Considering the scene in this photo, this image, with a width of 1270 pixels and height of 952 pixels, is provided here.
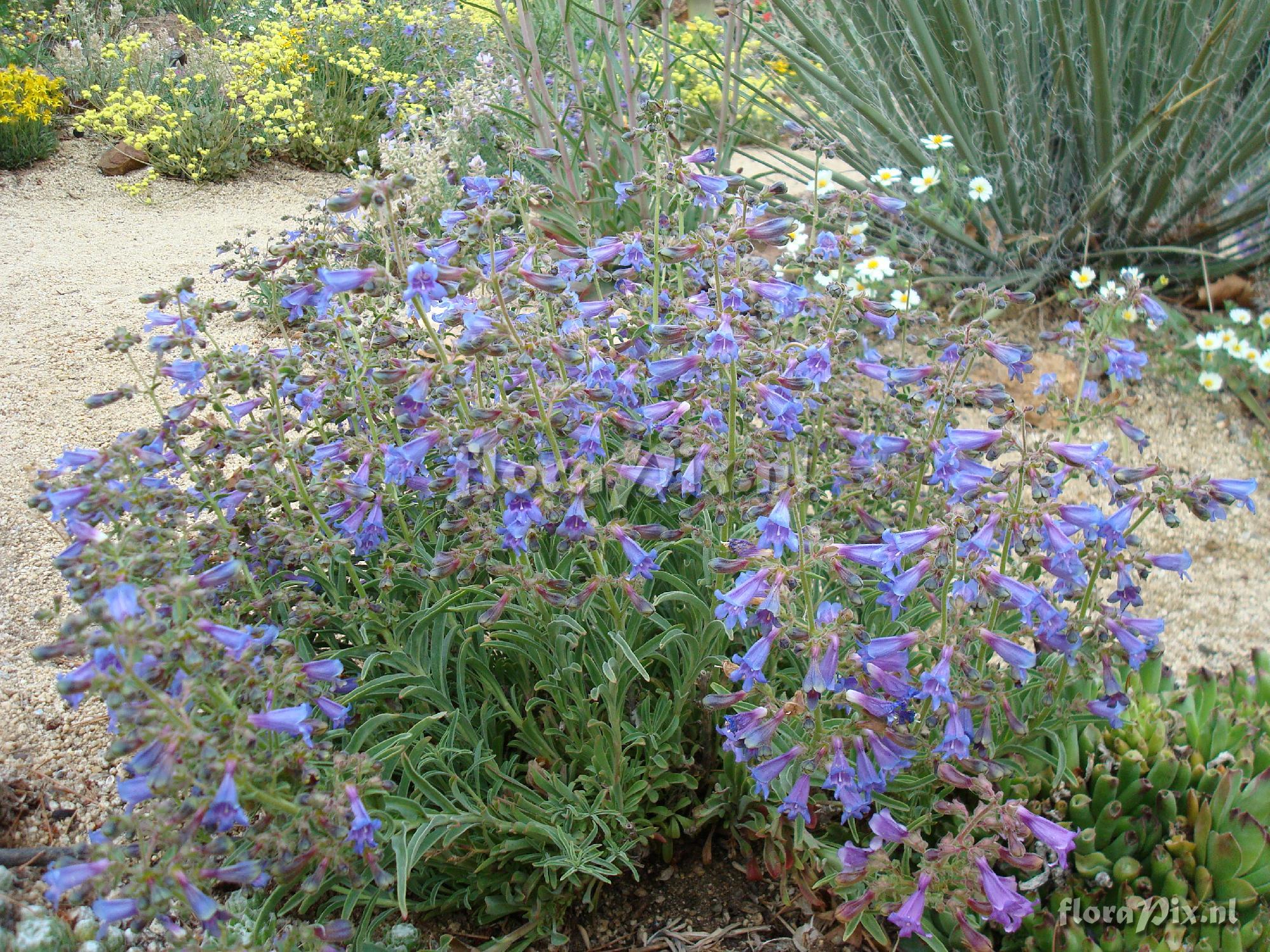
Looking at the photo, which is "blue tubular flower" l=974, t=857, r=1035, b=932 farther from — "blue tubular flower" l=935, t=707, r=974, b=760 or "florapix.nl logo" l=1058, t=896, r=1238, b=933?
"florapix.nl logo" l=1058, t=896, r=1238, b=933

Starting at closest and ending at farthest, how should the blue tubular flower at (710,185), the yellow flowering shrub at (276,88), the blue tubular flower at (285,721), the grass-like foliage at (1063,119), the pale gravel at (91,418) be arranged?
the blue tubular flower at (285,721), the blue tubular flower at (710,185), the pale gravel at (91,418), the grass-like foliage at (1063,119), the yellow flowering shrub at (276,88)

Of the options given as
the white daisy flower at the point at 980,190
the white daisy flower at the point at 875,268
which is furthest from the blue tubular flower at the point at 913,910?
the white daisy flower at the point at 980,190

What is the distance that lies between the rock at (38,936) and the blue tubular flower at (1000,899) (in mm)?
1928

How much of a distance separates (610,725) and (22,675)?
7.07 ft

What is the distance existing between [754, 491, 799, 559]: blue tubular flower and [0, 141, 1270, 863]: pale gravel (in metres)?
1.46

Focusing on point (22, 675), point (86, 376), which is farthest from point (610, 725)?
point (86, 376)

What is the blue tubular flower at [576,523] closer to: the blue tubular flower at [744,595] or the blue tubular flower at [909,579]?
the blue tubular flower at [744,595]

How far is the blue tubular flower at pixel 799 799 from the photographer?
1798 mm

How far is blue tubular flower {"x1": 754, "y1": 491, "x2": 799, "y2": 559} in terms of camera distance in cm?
168

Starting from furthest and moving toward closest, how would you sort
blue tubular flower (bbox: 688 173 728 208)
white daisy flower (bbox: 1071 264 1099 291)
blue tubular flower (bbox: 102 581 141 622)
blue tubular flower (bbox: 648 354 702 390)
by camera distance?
white daisy flower (bbox: 1071 264 1099 291) < blue tubular flower (bbox: 688 173 728 208) < blue tubular flower (bbox: 648 354 702 390) < blue tubular flower (bbox: 102 581 141 622)

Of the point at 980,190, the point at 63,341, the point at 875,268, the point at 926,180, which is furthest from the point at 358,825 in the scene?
the point at 63,341

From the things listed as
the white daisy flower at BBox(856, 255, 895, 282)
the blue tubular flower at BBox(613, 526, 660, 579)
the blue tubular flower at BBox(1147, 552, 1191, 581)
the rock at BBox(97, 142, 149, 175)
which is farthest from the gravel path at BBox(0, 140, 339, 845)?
the white daisy flower at BBox(856, 255, 895, 282)

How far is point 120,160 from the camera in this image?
7723mm

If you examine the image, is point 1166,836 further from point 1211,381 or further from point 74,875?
point 1211,381
